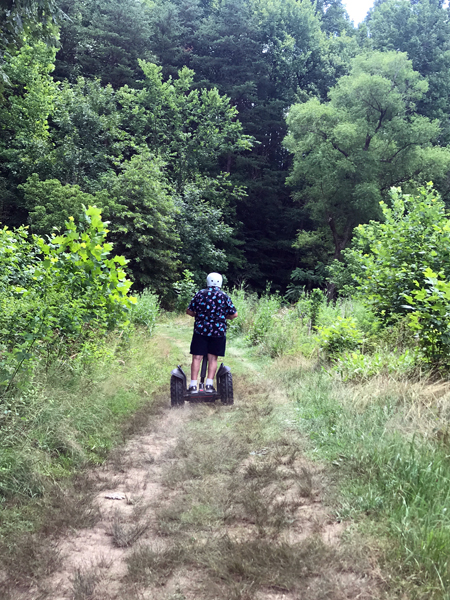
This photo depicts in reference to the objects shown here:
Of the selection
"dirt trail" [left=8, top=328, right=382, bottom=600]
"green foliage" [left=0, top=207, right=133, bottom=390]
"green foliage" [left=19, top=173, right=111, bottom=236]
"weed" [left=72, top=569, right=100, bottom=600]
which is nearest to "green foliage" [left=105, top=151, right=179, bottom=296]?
"green foliage" [left=19, top=173, right=111, bottom=236]

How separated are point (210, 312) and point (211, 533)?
356 cm

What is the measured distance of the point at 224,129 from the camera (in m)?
27.4

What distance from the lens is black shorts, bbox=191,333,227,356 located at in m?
5.99

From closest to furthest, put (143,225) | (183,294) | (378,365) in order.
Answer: (378,365) < (143,225) < (183,294)

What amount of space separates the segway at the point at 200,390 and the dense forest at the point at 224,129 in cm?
1094

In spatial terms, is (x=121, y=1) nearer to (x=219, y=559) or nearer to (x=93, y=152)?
(x=93, y=152)

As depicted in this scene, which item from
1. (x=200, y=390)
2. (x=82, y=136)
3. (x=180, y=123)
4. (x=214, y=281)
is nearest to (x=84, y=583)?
(x=200, y=390)

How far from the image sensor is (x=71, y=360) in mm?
5148

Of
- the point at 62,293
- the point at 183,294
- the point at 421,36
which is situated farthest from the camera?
the point at 421,36

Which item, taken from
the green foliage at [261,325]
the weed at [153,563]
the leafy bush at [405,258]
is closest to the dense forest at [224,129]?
the green foliage at [261,325]

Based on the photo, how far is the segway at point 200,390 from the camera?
5613mm

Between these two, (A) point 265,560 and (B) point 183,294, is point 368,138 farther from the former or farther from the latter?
(A) point 265,560

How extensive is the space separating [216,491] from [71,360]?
8.94ft

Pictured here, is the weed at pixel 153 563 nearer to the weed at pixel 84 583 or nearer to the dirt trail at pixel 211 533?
the dirt trail at pixel 211 533
